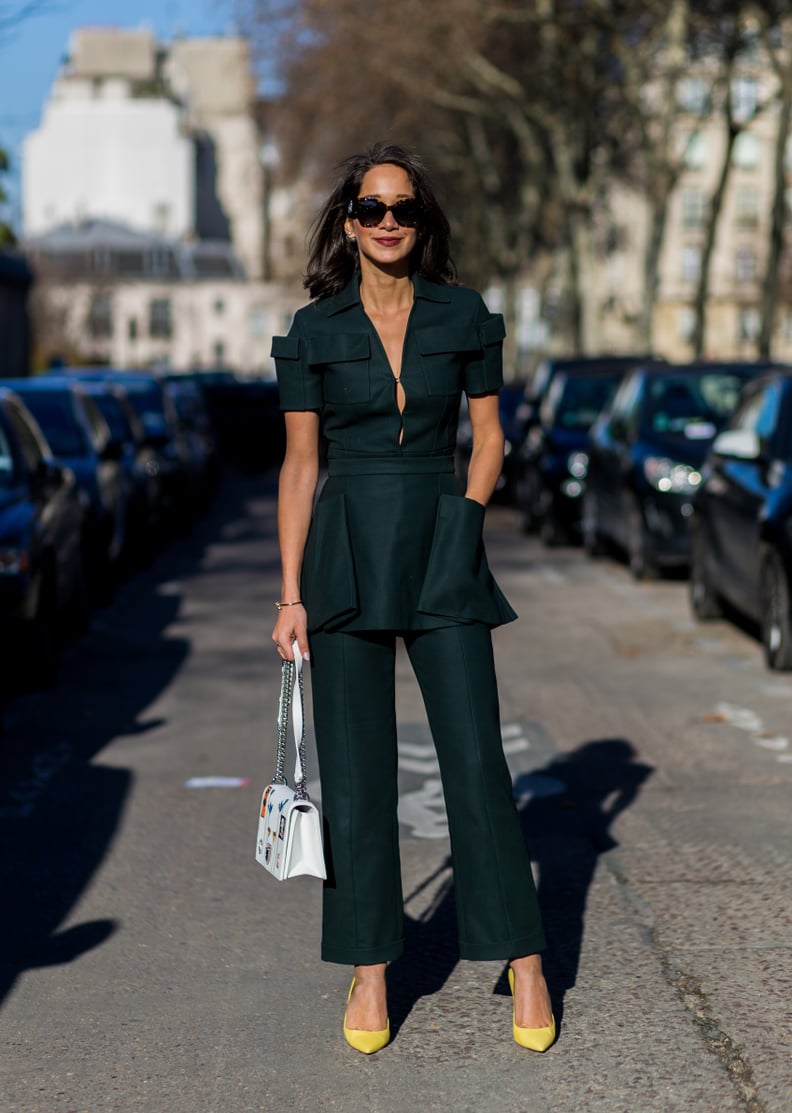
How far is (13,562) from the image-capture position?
1049cm

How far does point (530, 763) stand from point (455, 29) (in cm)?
2764

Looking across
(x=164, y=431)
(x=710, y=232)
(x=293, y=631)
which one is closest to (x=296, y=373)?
(x=293, y=631)

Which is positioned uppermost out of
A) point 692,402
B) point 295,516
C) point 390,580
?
point 295,516

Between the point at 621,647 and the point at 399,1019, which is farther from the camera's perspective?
the point at 621,647

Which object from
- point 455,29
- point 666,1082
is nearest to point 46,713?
point 666,1082

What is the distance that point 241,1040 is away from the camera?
4.82 meters

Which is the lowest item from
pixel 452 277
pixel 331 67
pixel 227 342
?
pixel 227 342

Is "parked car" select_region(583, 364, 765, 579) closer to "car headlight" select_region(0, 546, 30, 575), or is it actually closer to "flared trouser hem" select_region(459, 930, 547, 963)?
"car headlight" select_region(0, 546, 30, 575)

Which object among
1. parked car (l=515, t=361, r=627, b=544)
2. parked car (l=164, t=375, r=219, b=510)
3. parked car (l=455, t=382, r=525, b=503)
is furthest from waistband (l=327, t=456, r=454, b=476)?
parked car (l=164, t=375, r=219, b=510)

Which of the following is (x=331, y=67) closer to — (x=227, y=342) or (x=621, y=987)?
(x=621, y=987)

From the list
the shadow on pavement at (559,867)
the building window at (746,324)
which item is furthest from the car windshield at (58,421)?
the building window at (746,324)

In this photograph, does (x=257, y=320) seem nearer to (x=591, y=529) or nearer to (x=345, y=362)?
(x=591, y=529)

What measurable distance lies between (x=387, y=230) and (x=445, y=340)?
287 millimetres

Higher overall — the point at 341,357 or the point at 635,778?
the point at 341,357
